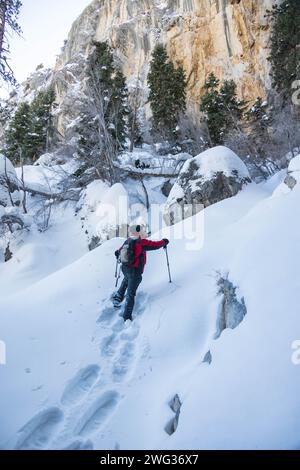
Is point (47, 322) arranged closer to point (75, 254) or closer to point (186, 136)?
point (75, 254)

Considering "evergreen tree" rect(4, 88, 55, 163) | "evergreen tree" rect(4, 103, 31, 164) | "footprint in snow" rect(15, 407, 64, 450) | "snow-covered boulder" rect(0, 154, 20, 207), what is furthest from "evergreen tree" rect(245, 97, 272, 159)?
"evergreen tree" rect(4, 103, 31, 164)

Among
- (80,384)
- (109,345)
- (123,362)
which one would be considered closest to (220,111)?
(109,345)

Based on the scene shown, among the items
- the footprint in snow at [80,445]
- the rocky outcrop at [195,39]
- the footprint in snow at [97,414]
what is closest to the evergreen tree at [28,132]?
the rocky outcrop at [195,39]

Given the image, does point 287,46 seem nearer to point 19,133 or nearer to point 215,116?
point 215,116

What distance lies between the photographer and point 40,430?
3066 millimetres

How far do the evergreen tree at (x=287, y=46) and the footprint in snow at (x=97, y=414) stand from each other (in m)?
22.1

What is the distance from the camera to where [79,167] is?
19.0 metres

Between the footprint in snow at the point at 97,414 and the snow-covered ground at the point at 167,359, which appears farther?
the footprint in snow at the point at 97,414

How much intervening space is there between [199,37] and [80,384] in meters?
41.5

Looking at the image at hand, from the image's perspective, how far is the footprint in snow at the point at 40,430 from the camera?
9.39 feet

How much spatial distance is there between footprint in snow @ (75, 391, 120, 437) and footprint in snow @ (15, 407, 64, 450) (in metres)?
0.27

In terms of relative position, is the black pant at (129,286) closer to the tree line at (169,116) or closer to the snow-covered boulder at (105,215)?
the snow-covered boulder at (105,215)

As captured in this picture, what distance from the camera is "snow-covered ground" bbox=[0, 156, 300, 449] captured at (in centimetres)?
250
